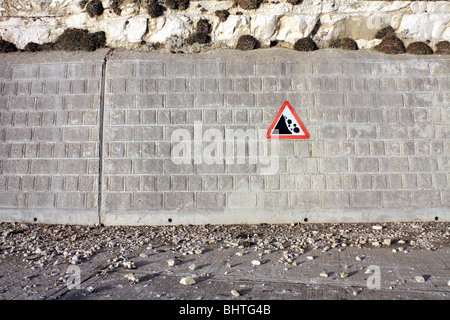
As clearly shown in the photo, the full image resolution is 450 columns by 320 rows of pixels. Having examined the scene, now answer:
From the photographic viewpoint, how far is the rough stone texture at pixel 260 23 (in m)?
6.10

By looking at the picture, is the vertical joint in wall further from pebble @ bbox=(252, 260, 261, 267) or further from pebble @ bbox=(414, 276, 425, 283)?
pebble @ bbox=(414, 276, 425, 283)

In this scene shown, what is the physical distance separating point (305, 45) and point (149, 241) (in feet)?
14.4

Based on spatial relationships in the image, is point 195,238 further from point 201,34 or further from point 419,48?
point 419,48

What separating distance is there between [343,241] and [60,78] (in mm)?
5463

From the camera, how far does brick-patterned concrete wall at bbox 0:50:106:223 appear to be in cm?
551

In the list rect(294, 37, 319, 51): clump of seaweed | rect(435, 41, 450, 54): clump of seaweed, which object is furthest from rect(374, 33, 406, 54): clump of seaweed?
rect(294, 37, 319, 51): clump of seaweed

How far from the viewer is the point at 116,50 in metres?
6.03

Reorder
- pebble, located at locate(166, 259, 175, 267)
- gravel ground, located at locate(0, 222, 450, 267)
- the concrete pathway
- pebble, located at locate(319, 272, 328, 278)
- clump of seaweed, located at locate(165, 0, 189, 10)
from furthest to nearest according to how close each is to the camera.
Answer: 1. clump of seaweed, located at locate(165, 0, 189, 10)
2. gravel ground, located at locate(0, 222, 450, 267)
3. pebble, located at locate(166, 259, 175, 267)
4. pebble, located at locate(319, 272, 328, 278)
5. the concrete pathway

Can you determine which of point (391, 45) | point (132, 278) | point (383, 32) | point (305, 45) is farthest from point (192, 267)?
point (383, 32)

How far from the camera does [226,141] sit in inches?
218

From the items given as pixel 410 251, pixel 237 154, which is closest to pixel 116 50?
pixel 237 154

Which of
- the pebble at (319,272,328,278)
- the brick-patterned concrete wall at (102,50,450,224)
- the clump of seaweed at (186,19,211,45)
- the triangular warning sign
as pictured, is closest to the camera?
the pebble at (319,272,328,278)

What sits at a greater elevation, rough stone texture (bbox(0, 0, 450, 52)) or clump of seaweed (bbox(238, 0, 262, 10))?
clump of seaweed (bbox(238, 0, 262, 10))

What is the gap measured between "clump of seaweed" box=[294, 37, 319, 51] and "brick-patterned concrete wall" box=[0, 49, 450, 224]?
10.2 inches
